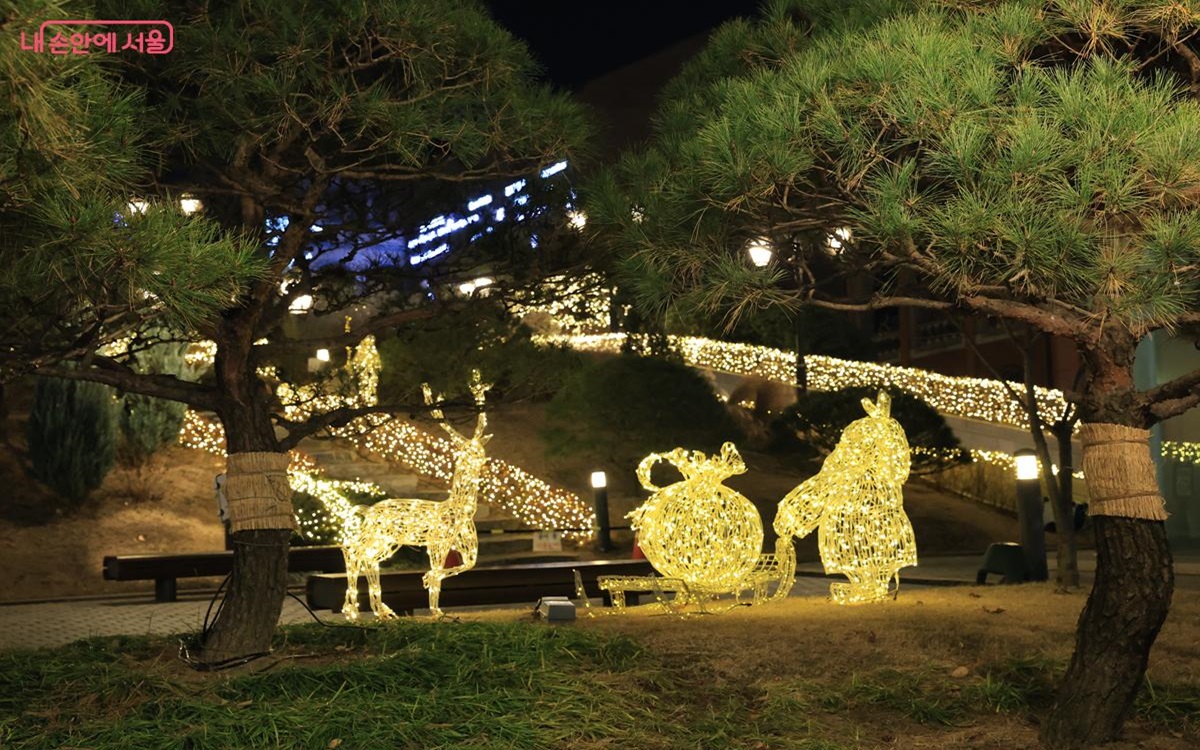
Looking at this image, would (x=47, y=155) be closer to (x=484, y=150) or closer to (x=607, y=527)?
(x=484, y=150)

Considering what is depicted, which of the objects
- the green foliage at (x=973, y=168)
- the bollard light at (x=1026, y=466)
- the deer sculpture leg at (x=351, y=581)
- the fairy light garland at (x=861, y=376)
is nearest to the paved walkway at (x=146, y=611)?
the deer sculpture leg at (x=351, y=581)

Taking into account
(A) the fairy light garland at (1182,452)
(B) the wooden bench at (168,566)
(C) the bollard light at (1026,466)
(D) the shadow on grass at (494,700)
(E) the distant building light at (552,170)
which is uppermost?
(E) the distant building light at (552,170)

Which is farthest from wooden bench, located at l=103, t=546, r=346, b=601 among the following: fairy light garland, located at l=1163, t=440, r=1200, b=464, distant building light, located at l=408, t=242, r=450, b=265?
fairy light garland, located at l=1163, t=440, r=1200, b=464

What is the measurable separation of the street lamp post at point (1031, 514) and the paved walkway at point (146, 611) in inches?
43.3

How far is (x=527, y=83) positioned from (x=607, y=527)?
10203 mm

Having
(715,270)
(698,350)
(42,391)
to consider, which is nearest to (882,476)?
(715,270)

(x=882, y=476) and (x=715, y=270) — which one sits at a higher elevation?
(x=715, y=270)

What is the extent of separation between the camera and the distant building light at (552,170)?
8019 mm

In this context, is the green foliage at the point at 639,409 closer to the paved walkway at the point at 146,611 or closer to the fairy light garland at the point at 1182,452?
the paved walkway at the point at 146,611

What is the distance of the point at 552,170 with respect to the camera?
8312 millimetres

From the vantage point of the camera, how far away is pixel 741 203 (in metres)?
5.55

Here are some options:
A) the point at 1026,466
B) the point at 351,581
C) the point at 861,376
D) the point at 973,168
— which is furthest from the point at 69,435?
the point at 861,376

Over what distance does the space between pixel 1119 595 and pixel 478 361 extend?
5.46 m

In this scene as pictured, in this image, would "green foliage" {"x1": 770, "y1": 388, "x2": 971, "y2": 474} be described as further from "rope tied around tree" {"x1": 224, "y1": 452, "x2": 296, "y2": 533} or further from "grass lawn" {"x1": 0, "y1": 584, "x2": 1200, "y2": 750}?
"rope tied around tree" {"x1": 224, "y1": 452, "x2": 296, "y2": 533}
